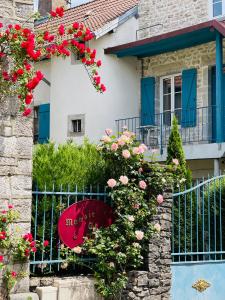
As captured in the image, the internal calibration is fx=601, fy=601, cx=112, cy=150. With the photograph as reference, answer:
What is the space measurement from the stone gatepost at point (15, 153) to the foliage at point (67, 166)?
57 cm

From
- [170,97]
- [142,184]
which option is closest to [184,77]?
[170,97]

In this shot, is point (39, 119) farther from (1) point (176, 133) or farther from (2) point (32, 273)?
(2) point (32, 273)

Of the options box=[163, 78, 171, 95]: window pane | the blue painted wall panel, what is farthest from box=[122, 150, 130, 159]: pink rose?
box=[163, 78, 171, 95]: window pane

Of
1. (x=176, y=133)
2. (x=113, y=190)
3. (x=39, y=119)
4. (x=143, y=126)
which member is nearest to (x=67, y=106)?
(x=39, y=119)

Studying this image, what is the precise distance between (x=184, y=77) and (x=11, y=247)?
10738 millimetres

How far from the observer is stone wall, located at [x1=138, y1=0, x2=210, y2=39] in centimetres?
1704

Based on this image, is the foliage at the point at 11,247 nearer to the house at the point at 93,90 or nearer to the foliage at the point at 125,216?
the foliage at the point at 125,216

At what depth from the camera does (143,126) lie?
15758 mm

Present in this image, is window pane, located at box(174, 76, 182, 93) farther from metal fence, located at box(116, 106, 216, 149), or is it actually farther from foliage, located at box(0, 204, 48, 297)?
foliage, located at box(0, 204, 48, 297)

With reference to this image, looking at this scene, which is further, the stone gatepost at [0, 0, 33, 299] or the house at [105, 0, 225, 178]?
the house at [105, 0, 225, 178]

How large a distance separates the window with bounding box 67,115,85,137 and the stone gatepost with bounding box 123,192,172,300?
980 cm

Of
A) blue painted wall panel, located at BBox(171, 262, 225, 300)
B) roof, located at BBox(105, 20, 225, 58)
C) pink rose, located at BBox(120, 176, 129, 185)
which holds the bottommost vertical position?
blue painted wall panel, located at BBox(171, 262, 225, 300)

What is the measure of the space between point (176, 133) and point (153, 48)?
512cm

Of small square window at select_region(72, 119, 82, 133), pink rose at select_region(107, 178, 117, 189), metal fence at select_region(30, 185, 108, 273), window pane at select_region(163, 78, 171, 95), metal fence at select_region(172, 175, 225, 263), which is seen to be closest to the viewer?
metal fence at select_region(30, 185, 108, 273)
